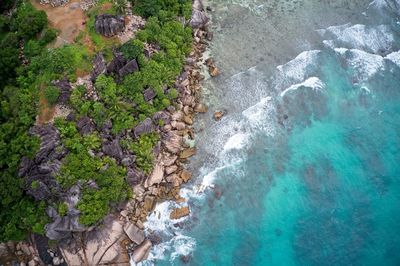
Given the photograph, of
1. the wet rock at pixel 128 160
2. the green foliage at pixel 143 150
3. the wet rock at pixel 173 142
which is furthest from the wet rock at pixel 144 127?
the wet rock at pixel 128 160

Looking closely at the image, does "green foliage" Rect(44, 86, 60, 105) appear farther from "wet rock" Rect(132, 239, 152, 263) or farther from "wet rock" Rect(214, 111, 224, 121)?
"wet rock" Rect(132, 239, 152, 263)

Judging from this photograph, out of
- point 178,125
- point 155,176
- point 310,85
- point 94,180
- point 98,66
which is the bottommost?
point 155,176

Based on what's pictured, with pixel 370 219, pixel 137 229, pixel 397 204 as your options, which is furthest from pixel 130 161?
pixel 397 204

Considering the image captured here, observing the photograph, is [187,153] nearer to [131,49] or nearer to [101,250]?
[131,49]

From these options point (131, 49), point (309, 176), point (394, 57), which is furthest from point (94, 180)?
point (394, 57)

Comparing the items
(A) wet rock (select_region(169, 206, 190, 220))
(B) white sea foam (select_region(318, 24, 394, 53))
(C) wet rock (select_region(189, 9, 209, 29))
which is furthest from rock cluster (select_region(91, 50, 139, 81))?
(B) white sea foam (select_region(318, 24, 394, 53))

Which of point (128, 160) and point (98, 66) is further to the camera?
point (98, 66)
